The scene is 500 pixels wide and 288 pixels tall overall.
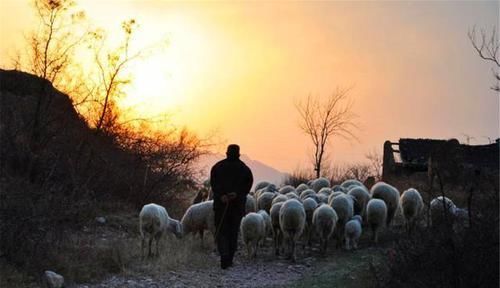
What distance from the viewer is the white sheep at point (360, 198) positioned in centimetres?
1830

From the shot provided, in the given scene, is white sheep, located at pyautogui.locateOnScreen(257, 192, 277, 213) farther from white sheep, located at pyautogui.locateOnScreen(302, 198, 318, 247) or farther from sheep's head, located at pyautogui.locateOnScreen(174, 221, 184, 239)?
sheep's head, located at pyautogui.locateOnScreen(174, 221, 184, 239)

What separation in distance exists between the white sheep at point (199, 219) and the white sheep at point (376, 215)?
12.7 feet

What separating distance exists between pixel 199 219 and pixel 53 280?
20.2ft

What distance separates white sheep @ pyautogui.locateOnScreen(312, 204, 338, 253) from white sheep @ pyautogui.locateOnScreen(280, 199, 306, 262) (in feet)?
1.73

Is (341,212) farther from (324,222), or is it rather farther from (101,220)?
(101,220)

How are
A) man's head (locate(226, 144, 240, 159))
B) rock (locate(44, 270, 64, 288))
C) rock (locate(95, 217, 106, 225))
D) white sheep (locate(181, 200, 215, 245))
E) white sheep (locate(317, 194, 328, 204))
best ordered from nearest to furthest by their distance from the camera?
rock (locate(44, 270, 64, 288)) → man's head (locate(226, 144, 240, 159)) → white sheep (locate(181, 200, 215, 245)) → white sheep (locate(317, 194, 328, 204)) → rock (locate(95, 217, 106, 225))

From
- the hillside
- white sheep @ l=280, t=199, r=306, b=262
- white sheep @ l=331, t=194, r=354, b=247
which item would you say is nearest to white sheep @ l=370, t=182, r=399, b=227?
white sheep @ l=331, t=194, r=354, b=247

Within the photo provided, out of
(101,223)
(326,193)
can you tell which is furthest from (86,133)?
(326,193)

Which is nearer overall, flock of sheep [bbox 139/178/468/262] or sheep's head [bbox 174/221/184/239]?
flock of sheep [bbox 139/178/468/262]

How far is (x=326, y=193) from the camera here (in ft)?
65.8

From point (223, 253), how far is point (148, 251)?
6.61ft

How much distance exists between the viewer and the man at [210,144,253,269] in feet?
43.3

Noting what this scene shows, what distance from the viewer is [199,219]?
16656mm

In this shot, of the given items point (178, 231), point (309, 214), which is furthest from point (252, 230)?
point (178, 231)
